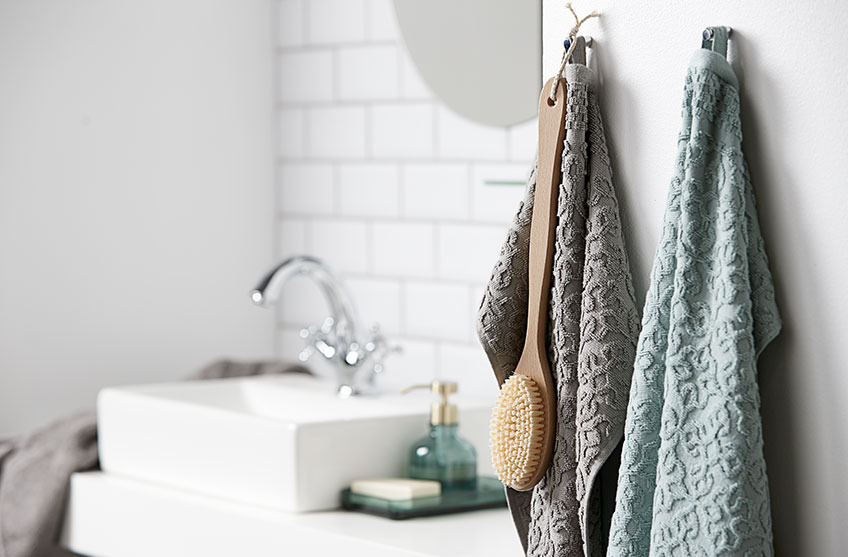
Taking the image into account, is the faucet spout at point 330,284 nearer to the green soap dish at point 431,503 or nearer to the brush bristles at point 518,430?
the green soap dish at point 431,503

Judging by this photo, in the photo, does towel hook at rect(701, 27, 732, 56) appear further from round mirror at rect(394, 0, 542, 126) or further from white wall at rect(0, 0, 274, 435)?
white wall at rect(0, 0, 274, 435)

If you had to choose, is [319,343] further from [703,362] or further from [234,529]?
[703,362]

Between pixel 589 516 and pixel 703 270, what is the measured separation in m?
0.22

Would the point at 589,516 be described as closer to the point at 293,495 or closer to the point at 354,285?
the point at 293,495

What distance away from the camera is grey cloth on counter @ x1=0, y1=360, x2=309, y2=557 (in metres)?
1.72

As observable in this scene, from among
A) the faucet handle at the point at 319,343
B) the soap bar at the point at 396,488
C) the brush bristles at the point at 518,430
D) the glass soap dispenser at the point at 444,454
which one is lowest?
the soap bar at the point at 396,488

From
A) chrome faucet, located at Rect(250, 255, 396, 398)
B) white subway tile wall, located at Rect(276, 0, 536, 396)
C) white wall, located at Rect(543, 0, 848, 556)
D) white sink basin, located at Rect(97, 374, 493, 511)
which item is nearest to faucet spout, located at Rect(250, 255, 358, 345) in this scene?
chrome faucet, located at Rect(250, 255, 396, 398)

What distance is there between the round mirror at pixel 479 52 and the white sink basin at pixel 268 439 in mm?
451

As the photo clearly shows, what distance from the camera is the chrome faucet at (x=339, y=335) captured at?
6.11ft

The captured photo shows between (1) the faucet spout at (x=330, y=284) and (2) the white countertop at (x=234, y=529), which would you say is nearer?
(2) the white countertop at (x=234, y=529)

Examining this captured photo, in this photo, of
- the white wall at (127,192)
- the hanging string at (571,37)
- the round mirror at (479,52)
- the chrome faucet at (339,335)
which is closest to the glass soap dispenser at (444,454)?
the chrome faucet at (339,335)

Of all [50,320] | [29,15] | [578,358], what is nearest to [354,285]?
[50,320]

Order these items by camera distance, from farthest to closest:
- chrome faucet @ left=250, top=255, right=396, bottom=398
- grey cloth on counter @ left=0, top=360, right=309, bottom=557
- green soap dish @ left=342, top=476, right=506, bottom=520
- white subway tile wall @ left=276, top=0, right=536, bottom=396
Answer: white subway tile wall @ left=276, top=0, right=536, bottom=396
chrome faucet @ left=250, top=255, right=396, bottom=398
grey cloth on counter @ left=0, top=360, right=309, bottom=557
green soap dish @ left=342, top=476, right=506, bottom=520

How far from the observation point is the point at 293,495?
1.50 metres
